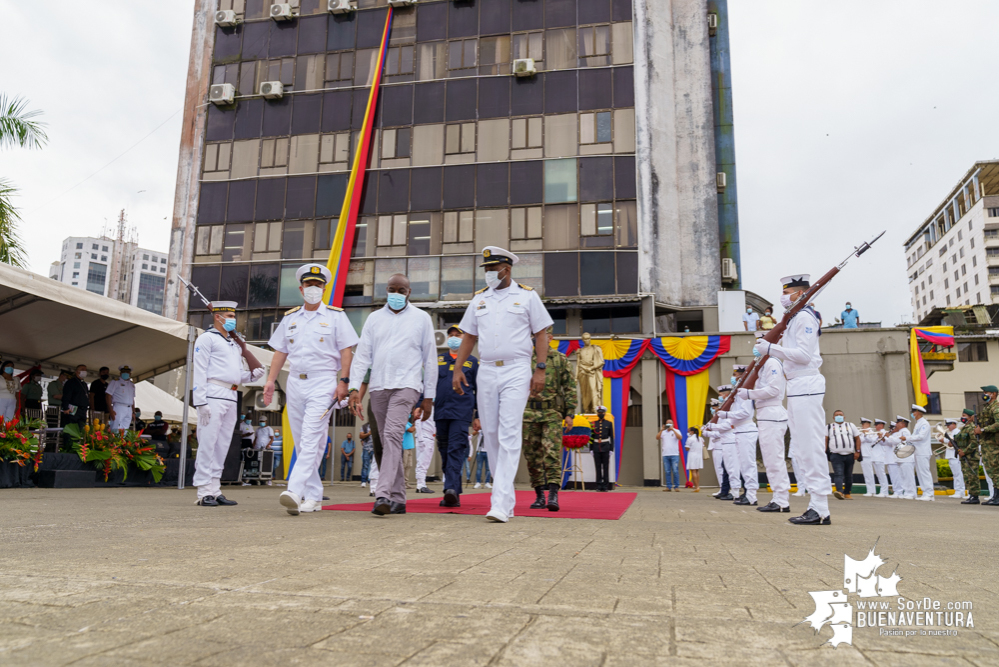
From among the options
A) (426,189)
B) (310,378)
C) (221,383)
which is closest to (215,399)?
(221,383)

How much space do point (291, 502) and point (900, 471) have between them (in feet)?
57.2

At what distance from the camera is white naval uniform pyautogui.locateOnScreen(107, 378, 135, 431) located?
14.4 metres

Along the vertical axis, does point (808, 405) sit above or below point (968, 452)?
above

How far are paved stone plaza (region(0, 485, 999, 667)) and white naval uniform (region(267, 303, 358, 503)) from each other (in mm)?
2010

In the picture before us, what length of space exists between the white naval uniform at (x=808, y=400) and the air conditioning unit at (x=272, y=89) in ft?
88.1

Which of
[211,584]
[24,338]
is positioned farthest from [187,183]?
[211,584]

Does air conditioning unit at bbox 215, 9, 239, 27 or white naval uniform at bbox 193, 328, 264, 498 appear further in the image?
air conditioning unit at bbox 215, 9, 239, 27

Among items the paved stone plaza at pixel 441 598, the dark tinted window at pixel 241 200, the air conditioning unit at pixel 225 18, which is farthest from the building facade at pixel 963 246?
the paved stone plaza at pixel 441 598

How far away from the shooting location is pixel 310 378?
645 cm

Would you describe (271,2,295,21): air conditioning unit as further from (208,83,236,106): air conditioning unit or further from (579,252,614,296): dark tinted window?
(579,252,614,296): dark tinted window

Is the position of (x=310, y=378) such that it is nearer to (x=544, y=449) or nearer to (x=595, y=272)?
(x=544, y=449)

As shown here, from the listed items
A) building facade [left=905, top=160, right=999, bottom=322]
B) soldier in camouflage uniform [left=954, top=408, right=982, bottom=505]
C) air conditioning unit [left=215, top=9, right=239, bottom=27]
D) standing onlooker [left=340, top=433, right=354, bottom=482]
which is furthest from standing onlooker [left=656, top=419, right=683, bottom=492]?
building facade [left=905, top=160, right=999, bottom=322]

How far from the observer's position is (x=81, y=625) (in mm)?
1768

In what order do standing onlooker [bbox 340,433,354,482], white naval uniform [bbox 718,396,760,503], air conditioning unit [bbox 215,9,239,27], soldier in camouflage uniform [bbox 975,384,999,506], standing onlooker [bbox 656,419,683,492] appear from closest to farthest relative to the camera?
white naval uniform [bbox 718,396,760,503]
soldier in camouflage uniform [bbox 975,384,999,506]
standing onlooker [bbox 656,419,683,492]
standing onlooker [bbox 340,433,354,482]
air conditioning unit [bbox 215,9,239,27]
